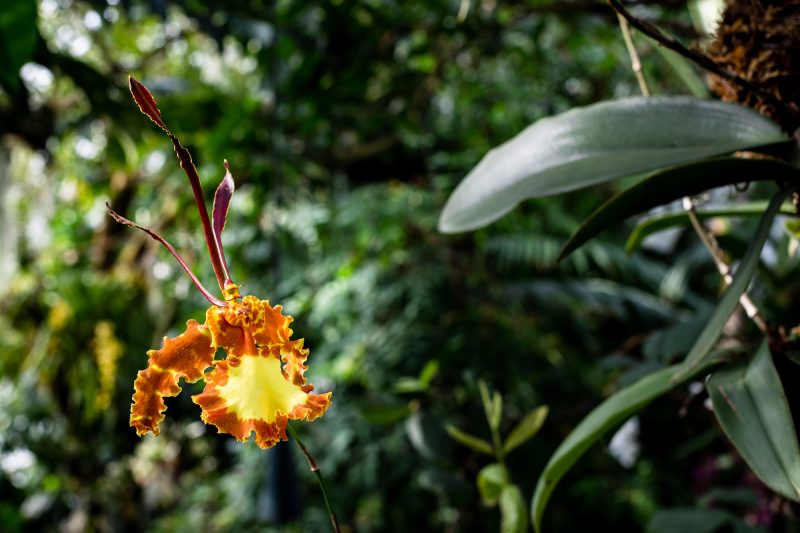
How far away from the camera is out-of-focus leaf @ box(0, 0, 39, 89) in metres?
0.53

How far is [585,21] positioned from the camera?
1.30 meters

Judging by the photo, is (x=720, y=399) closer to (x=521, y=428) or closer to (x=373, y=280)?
(x=521, y=428)

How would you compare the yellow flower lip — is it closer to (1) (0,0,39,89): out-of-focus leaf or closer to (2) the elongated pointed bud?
(2) the elongated pointed bud

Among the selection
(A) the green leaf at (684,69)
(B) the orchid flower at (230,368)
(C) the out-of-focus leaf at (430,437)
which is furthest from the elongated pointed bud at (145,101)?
(C) the out-of-focus leaf at (430,437)

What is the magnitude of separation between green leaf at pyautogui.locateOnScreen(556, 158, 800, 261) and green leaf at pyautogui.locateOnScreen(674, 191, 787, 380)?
2 centimetres

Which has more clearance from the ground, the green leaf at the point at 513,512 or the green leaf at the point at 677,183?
the green leaf at the point at 677,183

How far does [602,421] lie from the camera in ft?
1.18

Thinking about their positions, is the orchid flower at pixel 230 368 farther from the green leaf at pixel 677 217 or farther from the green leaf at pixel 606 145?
the green leaf at pixel 677 217

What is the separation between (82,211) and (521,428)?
2.44m

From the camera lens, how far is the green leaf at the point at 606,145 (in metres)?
0.34

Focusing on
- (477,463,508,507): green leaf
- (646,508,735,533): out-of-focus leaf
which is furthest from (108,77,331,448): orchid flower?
(646,508,735,533): out-of-focus leaf

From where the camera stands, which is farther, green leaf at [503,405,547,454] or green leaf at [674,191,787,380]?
green leaf at [503,405,547,454]

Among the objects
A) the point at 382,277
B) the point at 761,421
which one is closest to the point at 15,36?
the point at 761,421

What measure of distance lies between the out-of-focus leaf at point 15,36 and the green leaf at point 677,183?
19.8 inches
